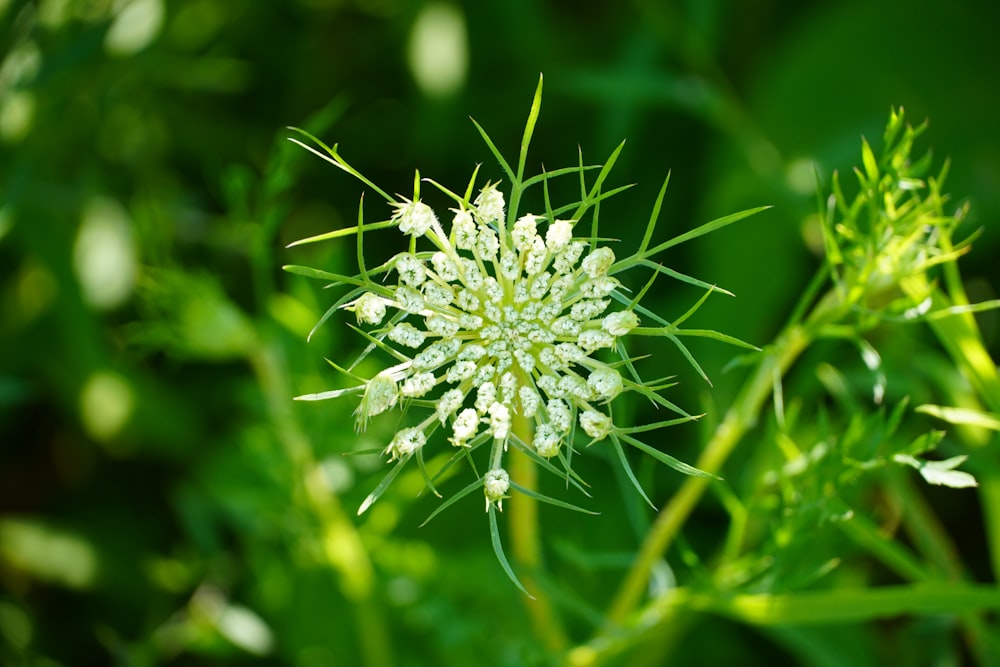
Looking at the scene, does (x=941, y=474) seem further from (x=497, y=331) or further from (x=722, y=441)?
(x=497, y=331)

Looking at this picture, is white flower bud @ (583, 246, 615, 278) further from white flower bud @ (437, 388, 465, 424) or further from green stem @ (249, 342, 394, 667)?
green stem @ (249, 342, 394, 667)

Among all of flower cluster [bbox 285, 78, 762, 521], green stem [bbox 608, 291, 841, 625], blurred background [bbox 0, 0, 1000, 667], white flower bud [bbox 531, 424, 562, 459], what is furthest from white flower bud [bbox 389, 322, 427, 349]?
blurred background [bbox 0, 0, 1000, 667]

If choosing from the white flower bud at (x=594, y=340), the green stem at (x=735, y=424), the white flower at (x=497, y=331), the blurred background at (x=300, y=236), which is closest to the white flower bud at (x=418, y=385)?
the white flower at (x=497, y=331)


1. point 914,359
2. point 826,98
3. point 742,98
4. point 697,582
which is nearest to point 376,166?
point 742,98

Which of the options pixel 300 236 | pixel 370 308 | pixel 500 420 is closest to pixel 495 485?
pixel 500 420

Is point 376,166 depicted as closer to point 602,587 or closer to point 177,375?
point 177,375

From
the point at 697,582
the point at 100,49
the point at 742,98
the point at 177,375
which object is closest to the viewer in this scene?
the point at 697,582
